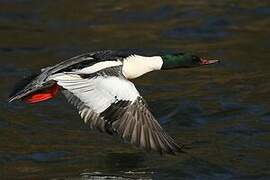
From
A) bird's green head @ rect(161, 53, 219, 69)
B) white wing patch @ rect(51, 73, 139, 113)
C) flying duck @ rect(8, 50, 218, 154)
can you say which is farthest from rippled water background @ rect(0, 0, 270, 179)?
white wing patch @ rect(51, 73, 139, 113)

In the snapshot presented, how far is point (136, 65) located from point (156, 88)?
266cm

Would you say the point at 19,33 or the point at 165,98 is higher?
the point at 19,33

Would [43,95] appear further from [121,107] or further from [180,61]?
[180,61]

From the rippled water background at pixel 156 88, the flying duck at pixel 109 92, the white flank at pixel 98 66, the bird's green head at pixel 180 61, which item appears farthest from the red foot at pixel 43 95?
the bird's green head at pixel 180 61

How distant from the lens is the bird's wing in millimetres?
8219

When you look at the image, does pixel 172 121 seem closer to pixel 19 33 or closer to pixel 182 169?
pixel 182 169

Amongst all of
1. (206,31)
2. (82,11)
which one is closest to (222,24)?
(206,31)

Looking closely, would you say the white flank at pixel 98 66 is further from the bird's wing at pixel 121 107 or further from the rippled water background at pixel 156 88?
the rippled water background at pixel 156 88

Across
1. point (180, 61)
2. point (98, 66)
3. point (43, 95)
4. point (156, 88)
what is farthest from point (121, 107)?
point (156, 88)

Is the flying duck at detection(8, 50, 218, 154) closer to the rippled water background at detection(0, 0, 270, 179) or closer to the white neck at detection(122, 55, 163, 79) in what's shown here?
the white neck at detection(122, 55, 163, 79)

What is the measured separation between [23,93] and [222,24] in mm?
5718

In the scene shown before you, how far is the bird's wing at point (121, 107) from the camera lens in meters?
8.22

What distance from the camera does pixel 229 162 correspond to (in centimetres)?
974

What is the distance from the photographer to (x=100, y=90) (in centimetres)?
862
